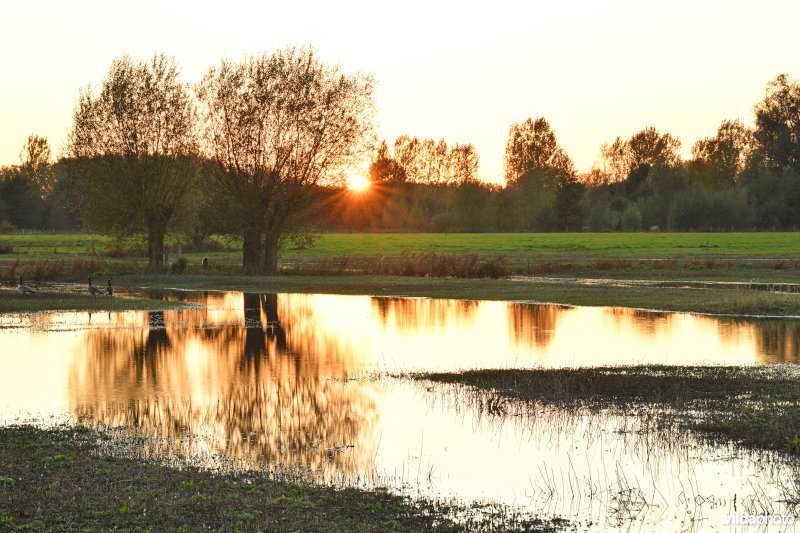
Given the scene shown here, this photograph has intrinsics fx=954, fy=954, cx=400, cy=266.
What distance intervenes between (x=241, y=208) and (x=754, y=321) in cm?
3668

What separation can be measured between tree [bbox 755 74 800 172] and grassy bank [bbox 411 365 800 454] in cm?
13432

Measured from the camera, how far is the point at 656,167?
168 meters

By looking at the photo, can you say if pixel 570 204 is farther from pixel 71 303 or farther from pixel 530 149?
pixel 71 303

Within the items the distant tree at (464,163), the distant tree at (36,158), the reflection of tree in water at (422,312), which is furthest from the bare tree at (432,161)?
the reflection of tree in water at (422,312)

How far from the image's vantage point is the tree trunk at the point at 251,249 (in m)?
64.9

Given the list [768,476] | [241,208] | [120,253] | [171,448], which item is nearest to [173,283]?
[241,208]

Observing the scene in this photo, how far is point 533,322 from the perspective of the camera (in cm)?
3684

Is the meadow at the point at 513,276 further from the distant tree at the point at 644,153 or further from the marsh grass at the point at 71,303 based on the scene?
the distant tree at the point at 644,153

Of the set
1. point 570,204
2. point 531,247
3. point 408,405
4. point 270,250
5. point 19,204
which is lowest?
point 408,405

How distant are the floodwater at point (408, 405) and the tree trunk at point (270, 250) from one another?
83.7 ft

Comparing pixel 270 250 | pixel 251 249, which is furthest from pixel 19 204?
pixel 270 250

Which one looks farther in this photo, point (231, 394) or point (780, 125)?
point (780, 125)

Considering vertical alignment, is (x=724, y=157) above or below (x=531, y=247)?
above

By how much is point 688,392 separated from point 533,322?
15.7 m
